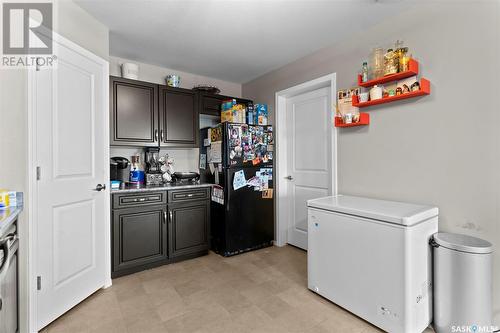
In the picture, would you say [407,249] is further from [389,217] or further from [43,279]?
[43,279]

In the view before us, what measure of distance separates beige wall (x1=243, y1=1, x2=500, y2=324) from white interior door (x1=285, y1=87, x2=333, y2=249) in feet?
1.63

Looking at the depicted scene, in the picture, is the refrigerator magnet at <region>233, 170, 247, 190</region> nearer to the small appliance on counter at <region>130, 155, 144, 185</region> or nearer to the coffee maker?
the coffee maker

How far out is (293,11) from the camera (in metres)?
2.04

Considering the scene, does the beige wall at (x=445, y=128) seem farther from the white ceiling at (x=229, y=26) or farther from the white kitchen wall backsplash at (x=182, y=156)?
the white kitchen wall backsplash at (x=182, y=156)

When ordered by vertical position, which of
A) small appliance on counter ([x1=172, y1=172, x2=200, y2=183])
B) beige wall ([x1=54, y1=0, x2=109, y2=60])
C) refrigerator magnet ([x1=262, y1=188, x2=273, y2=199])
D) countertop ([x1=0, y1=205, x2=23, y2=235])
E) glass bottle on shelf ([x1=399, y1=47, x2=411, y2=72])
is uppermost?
beige wall ([x1=54, y1=0, x2=109, y2=60])

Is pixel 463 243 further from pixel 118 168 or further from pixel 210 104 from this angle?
pixel 118 168

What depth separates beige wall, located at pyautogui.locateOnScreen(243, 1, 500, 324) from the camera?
163 cm

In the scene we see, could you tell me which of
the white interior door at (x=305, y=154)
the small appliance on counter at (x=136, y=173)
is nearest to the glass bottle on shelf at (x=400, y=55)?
the white interior door at (x=305, y=154)

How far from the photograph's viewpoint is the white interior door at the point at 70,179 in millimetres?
1684

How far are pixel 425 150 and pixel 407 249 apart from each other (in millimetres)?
907

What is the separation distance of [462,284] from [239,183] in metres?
2.20

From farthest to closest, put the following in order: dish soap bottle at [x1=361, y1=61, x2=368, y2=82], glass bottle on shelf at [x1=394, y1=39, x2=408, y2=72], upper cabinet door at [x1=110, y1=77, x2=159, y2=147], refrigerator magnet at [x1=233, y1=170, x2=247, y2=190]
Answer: refrigerator magnet at [x1=233, y1=170, x2=247, y2=190], upper cabinet door at [x1=110, y1=77, x2=159, y2=147], dish soap bottle at [x1=361, y1=61, x2=368, y2=82], glass bottle on shelf at [x1=394, y1=39, x2=408, y2=72]

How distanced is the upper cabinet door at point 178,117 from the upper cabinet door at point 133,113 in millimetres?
97

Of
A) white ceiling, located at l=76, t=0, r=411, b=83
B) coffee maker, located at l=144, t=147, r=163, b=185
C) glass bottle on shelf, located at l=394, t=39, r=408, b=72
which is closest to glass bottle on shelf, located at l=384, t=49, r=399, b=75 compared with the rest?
glass bottle on shelf, located at l=394, t=39, r=408, b=72
